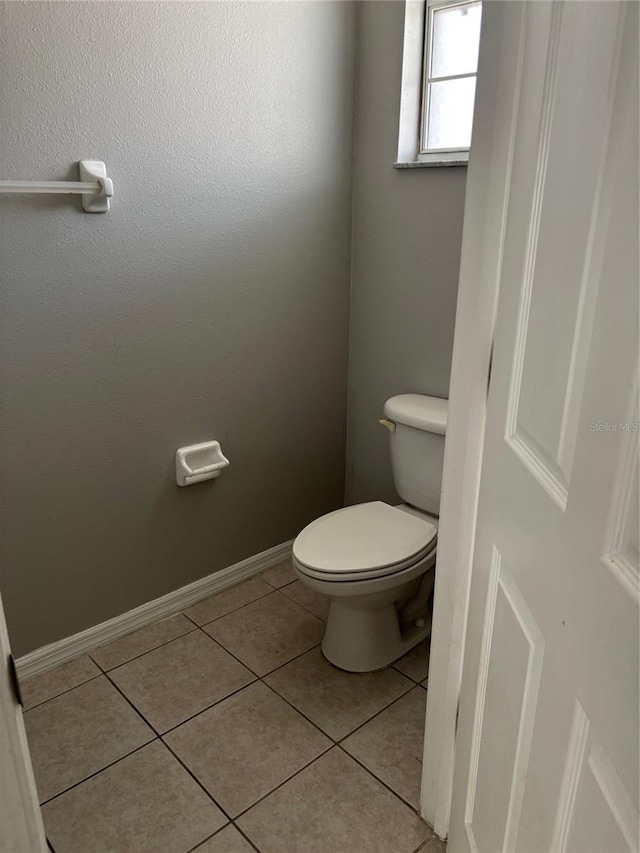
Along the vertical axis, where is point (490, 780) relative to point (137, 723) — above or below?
above

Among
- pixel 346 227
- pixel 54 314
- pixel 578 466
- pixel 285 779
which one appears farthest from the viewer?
pixel 346 227

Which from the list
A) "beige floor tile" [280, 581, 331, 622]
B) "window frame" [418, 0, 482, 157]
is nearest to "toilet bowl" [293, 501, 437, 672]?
"beige floor tile" [280, 581, 331, 622]

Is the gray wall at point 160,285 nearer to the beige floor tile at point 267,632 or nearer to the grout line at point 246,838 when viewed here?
the beige floor tile at point 267,632

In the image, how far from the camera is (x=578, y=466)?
75 centimetres

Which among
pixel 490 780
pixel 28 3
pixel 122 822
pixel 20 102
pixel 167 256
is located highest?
pixel 28 3

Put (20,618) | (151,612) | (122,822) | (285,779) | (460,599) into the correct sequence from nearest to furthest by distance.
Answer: (460,599) < (122,822) < (285,779) < (20,618) < (151,612)

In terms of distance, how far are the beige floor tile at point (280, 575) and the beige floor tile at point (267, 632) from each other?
97 mm

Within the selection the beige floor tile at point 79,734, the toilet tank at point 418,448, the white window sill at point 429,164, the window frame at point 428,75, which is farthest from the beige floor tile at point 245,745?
the window frame at point 428,75

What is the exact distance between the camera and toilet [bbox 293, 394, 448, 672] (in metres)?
1.81

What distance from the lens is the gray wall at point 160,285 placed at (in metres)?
1.67

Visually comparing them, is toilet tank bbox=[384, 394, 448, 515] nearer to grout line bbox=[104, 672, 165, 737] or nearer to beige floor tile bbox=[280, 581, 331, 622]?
beige floor tile bbox=[280, 581, 331, 622]

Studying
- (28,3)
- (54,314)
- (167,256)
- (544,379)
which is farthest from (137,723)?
A: (28,3)

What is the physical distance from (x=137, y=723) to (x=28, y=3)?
1.81m

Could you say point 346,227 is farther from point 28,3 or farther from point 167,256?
point 28,3
